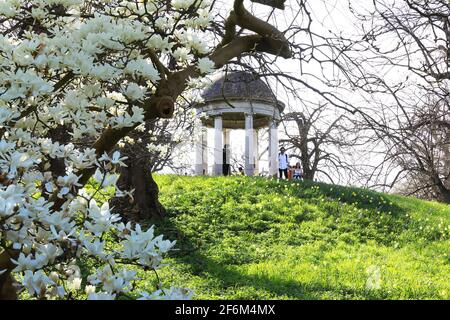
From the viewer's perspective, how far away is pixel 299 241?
9391 mm

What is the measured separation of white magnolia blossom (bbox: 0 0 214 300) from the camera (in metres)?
1.89

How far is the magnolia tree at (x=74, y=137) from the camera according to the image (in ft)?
6.22

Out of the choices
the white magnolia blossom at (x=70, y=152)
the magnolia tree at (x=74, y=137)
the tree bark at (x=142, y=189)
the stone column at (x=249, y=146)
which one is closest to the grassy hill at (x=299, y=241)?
the tree bark at (x=142, y=189)

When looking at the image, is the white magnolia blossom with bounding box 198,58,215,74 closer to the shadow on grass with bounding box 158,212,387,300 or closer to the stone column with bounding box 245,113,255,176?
the shadow on grass with bounding box 158,212,387,300

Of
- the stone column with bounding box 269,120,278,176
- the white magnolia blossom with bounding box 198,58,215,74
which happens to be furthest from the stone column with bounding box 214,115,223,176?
the white magnolia blossom with bounding box 198,58,215,74

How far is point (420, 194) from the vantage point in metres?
21.8

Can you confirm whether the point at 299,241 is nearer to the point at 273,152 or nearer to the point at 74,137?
the point at 74,137

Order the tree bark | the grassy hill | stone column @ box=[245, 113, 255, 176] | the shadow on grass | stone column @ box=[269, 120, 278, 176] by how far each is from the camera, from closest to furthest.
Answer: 1. the shadow on grass
2. the grassy hill
3. the tree bark
4. stone column @ box=[245, 113, 255, 176]
5. stone column @ box=[269, 120, 278, 176]

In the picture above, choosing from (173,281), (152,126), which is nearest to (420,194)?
(152,126)

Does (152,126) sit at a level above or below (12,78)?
above

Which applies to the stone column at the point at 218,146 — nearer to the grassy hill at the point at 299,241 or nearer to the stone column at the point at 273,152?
the stone column at the point at 273,152
